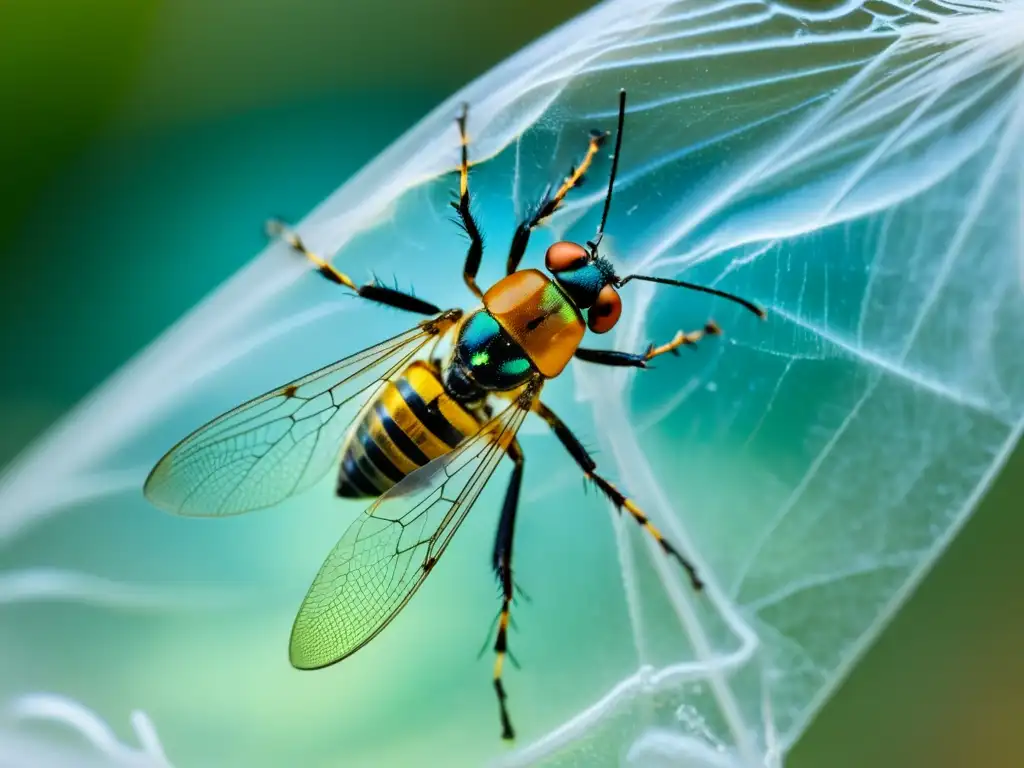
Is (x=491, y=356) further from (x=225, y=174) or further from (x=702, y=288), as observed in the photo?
(x=225, y=174)

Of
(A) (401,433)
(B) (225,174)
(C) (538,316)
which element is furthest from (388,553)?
(B) (225,174)

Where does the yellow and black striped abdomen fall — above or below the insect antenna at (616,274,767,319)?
above

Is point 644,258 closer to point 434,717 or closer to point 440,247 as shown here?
point 440,247

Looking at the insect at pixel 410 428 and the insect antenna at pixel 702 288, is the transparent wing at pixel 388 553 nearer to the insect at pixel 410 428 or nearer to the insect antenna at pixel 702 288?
the insect at pixel 410 428

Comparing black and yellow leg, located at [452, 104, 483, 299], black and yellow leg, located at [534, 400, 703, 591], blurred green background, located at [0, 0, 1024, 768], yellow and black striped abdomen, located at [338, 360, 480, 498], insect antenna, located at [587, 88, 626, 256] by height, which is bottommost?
black and yellow leg, located at [534, 400, 703, 591]

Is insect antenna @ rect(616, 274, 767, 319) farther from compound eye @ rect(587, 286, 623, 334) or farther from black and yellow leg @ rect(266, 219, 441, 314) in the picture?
black and yellow leg @ rect(266, 219, 441, 314)

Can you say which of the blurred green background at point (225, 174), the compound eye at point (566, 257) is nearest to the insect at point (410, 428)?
the compound eye at point (566, 257)

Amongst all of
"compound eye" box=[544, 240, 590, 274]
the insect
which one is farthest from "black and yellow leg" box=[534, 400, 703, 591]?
"compound eye" box=[544, 240, 590, 274]
